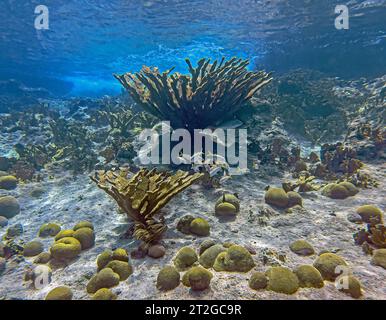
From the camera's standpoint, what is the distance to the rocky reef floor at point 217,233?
2.98m

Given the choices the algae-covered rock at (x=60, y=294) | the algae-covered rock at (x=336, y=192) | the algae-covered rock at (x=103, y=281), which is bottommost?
the algae-covered rock at (x=60, y=294)

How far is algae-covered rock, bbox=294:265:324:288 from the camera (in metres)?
2.91

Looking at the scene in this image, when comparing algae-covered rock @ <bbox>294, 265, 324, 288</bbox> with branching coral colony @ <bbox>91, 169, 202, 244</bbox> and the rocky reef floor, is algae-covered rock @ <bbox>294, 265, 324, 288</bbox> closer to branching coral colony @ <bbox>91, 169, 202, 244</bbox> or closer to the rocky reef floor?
the rocky reef floor

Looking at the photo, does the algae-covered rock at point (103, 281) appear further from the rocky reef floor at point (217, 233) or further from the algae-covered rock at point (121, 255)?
the algae-covered rock at point (121, 255)

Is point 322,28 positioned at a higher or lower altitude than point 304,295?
higher

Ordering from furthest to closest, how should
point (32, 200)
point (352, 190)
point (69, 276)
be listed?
point (32, 200)
point (352, 190)
point (69, 276)

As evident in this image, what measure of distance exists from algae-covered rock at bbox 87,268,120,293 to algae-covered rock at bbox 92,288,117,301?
0.48 ft

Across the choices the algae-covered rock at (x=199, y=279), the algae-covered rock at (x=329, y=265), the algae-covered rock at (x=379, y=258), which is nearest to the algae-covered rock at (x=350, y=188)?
the algae-covered rock at (x=379, y=258)

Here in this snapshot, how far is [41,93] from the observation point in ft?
80.4

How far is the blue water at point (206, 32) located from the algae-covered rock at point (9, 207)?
1551cm

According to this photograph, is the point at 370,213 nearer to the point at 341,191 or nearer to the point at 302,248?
the point at 341,191

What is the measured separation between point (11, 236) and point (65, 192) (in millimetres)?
1784
